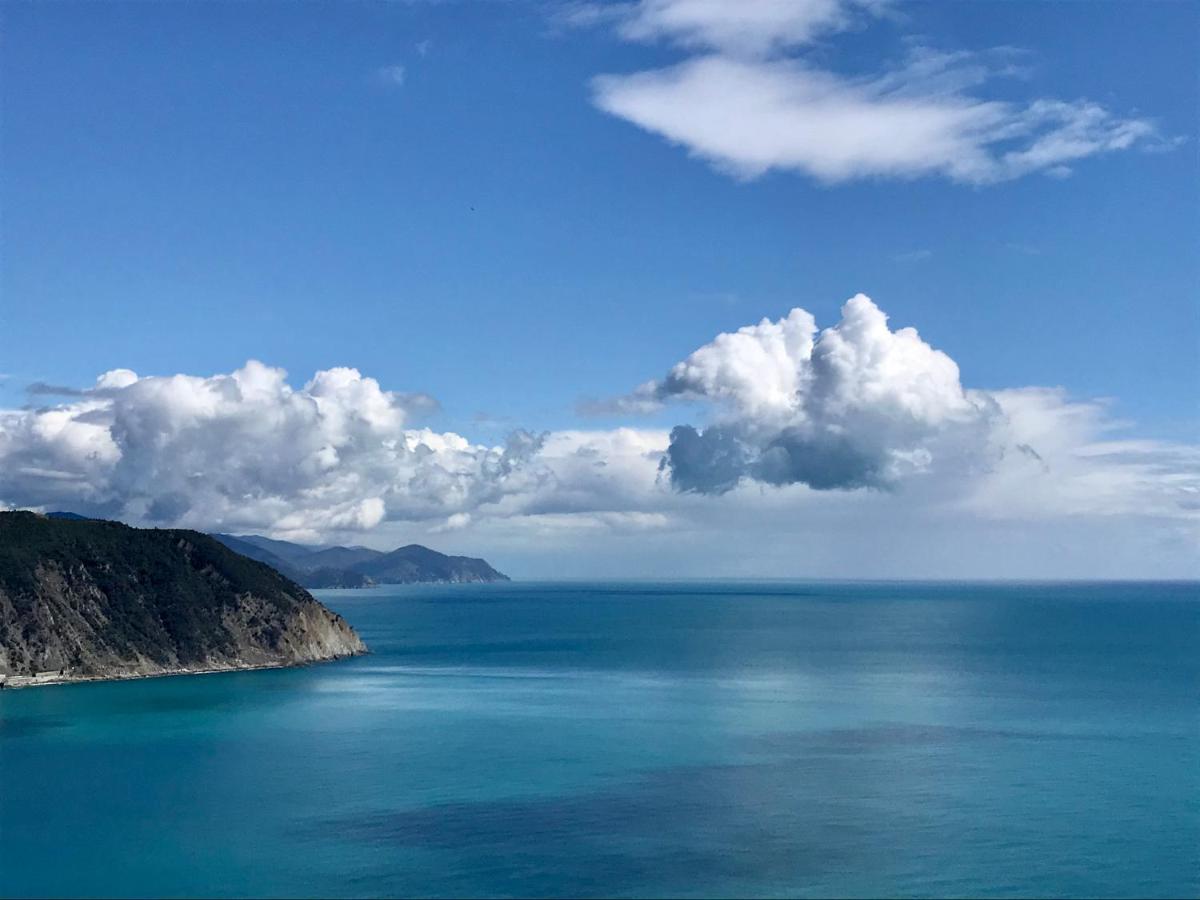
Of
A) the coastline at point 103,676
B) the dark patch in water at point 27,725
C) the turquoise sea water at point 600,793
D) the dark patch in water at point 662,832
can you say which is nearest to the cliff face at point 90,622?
the coastline at point 103,676

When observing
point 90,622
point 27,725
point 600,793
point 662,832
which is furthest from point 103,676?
point 662,832

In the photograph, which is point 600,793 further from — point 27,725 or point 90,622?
point 90,622

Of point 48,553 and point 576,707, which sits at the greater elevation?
point 48,553

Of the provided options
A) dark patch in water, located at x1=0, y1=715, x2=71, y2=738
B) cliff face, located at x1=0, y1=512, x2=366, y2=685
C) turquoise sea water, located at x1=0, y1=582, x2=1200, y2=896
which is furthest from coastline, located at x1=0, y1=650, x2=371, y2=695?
dark patch in water, located at x1=0, y1=715, x2=71, y2=738

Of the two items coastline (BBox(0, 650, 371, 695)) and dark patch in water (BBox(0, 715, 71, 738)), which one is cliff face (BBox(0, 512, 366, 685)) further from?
dark patch in water (BBox(0, 715, 71, 738))

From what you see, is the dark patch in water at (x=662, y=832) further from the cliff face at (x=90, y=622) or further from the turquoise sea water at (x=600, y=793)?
the cliff face at (x=90, y=622)

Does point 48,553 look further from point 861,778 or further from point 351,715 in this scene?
point 861,778

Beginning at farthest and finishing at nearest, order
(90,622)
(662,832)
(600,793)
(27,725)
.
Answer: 1. (90,622)
2. (27,725)
3. (600,793)
4. (662,832)

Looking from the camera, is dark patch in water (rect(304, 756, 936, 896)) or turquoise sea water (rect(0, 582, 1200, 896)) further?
turquoise sea water (rect(0, 582, 1200, 896))

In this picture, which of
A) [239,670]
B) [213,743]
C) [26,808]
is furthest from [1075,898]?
[239,670]
